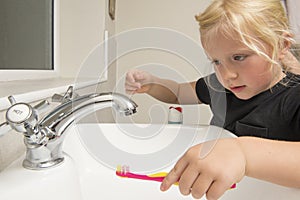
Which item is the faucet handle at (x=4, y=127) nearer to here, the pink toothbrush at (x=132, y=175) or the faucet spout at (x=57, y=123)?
the faucet spout at (x=57, y=123)

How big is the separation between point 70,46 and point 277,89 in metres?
0.77

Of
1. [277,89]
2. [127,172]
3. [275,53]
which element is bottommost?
[127,172]

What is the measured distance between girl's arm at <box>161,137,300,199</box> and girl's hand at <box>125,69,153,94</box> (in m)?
0.40

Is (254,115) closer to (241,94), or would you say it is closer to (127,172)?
(241,94)

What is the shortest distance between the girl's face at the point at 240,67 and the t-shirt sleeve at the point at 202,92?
0.10 m

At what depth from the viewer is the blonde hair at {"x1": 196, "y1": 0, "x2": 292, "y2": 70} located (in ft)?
2.05

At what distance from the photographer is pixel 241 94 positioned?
32.4 inches

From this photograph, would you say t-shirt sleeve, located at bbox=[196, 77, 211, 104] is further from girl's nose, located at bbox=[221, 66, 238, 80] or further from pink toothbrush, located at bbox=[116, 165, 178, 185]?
pink toothbrush, located at bbox=[116, 165, 178, 185]

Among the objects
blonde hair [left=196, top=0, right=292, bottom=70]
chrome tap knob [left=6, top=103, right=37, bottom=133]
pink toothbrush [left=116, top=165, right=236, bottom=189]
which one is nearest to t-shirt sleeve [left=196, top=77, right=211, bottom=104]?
blonde hair [left=196, top=0, right=292, bottom=70]

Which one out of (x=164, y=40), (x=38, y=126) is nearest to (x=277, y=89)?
(x=164, y=40)

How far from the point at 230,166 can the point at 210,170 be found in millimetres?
25

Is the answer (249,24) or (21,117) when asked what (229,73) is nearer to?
(249,24)

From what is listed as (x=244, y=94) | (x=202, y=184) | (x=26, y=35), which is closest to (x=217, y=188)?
(x=202, y=184)

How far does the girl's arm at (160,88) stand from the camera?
721 mm
